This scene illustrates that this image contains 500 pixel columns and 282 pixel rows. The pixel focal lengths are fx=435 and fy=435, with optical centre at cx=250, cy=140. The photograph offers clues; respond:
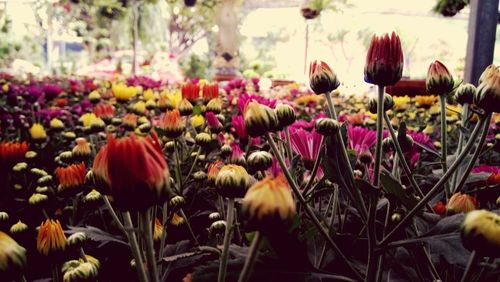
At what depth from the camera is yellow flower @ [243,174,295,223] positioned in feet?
0.73

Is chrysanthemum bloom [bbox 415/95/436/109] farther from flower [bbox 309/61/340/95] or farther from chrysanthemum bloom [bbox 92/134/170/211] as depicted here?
chrysanthemum bloom [bbox 92/134/170/211]

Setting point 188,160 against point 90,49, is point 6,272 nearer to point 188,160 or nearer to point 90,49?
point 188,160

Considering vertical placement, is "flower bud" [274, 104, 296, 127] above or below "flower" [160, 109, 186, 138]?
above

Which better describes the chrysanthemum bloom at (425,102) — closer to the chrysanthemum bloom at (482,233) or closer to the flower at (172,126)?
the flower at (172,126)

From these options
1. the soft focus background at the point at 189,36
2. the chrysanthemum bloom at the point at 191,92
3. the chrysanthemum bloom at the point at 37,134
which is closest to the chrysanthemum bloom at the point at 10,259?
the chrysanthemum bloom at the point at 191,92

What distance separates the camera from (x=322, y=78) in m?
0.43

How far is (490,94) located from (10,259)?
0.35 m

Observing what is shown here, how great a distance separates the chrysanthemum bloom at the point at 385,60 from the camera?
359mm

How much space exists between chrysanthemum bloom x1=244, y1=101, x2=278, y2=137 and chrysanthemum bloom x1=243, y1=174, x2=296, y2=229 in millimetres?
146

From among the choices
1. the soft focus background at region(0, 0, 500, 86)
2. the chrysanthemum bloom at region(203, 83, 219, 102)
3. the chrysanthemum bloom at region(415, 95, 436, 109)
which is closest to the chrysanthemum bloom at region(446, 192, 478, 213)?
the chrysanthemum bloom at region(203, 83, 219, 102)

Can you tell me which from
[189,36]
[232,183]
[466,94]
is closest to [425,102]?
[466,94]

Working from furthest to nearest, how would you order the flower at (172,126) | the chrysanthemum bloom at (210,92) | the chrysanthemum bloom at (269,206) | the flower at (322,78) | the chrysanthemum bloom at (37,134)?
the chrysanthemum bloom at (37,134), the chrysanthemum bloom at (210,92), the flower at (172,126), the flower at (322,78), the chrysanthemum bloom at (269,206)

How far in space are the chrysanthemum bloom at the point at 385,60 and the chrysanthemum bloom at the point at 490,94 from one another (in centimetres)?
6

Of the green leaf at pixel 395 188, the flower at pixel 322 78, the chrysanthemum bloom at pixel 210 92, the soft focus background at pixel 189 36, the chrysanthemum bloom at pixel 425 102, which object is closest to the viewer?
the green leaf at pixel 395 188
